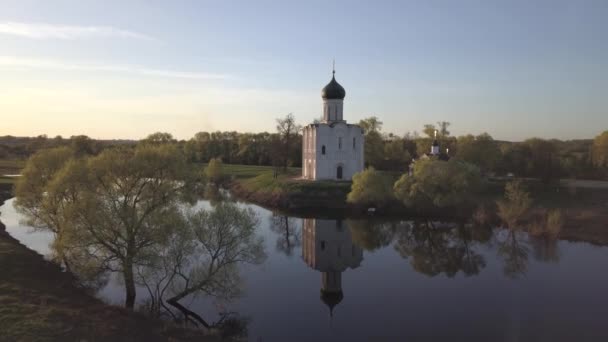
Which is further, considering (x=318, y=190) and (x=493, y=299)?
(x=318, y=190)

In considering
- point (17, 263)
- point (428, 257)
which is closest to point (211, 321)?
point (17, 263)

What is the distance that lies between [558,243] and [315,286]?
45.7ft

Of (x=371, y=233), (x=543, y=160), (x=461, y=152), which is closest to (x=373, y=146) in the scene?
(x=461, y=152)

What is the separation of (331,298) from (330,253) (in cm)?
600

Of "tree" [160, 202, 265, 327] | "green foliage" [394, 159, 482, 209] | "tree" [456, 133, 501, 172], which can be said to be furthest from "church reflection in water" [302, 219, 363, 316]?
"tree" [456, 133, 501, 172]

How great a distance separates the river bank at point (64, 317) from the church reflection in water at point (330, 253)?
5.24m

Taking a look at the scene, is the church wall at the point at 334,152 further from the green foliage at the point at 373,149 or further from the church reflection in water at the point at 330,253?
the church reflection in water at the point at 330,253

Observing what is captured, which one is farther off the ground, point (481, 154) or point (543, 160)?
point (481, 154)

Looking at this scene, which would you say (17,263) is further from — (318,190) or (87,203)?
(318,190)

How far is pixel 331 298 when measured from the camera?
47.3ft

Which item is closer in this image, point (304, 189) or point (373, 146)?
point (304, 189)

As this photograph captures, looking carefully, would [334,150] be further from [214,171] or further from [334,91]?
[214,171]

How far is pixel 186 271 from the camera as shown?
52.0 ft

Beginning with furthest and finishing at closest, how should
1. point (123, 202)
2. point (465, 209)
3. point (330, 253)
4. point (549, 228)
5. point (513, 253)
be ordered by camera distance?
point (465, 209) < point (549, 228) < point (330, 253) < point (513, 253) < point (123, 202)
